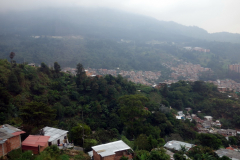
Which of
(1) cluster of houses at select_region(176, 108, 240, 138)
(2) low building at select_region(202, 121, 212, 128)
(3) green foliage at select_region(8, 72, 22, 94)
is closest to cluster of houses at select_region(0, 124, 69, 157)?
(3) green foliage at select_region(8, 72, 22, 94)

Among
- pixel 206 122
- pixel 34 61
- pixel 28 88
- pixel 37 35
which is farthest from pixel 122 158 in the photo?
pixel 37 35

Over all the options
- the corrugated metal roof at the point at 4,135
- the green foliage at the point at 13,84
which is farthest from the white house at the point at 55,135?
the green foliage at the point at 13,84

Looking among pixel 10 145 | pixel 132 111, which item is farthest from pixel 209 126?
pixel 10 145

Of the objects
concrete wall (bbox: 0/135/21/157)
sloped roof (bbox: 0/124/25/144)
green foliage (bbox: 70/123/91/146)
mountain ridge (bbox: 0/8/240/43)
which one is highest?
mountain ridge (bbox: 0/8/240/43)

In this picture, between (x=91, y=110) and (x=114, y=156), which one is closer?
(x=114, y=156)

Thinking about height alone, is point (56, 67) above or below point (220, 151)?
above

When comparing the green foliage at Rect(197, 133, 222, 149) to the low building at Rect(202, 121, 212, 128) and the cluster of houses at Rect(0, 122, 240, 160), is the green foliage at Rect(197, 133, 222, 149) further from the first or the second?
the low building at Rect(202, 121, 212, 128)

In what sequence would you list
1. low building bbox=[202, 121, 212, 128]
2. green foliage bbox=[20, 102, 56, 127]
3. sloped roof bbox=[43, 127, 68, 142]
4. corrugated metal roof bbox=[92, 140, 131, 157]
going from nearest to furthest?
1. corrugated metal roof bbox=[92, 140, 131, 157]
2. sloped roof bbox=[43, 127, 68, 142]
3. green foliage bbox=[20, 102, 56, 127]
4. low building bbox=[202, 121, 212, 128]

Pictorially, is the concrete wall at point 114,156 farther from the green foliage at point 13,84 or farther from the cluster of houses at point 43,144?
the green foliage at point 13,84

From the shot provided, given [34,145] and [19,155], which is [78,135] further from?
[19,155]
